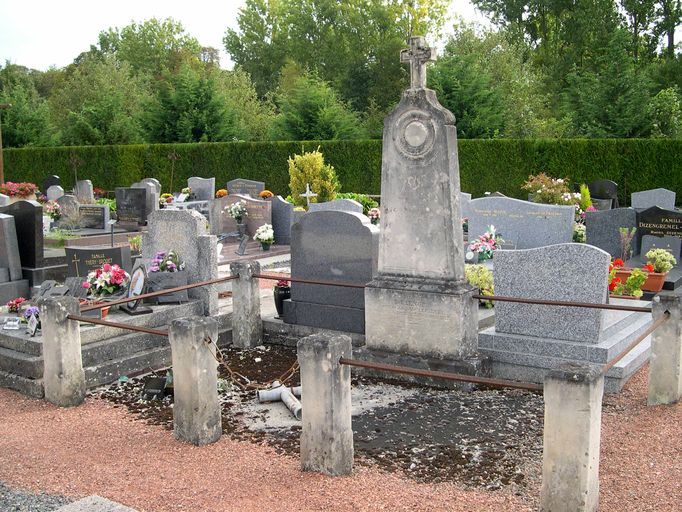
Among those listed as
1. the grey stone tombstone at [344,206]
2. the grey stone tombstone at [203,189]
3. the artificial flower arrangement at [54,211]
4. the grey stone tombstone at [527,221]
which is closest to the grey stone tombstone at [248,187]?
the grey stone tombstone at [203,189]

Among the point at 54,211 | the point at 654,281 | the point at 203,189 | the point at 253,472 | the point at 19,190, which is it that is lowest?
the point at 253,472

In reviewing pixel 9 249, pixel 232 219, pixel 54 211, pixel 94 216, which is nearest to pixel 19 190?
pixel 54 211

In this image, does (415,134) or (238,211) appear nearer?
(415,134)

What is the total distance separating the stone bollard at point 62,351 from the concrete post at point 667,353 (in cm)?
532

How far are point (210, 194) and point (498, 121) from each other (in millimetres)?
12211

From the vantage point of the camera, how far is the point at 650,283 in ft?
36.5

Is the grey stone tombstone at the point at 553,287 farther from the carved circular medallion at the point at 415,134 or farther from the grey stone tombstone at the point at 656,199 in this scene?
the grey stone tombstone at the point at 656,199

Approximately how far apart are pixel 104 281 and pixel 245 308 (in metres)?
1.76

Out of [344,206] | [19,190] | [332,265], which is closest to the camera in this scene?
[332,265]

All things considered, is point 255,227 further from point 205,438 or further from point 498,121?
point 498,121

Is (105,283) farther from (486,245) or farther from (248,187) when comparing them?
(248,187)

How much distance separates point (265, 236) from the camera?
1672cm

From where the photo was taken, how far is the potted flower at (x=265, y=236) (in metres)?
16.7

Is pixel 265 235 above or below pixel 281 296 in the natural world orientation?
above
